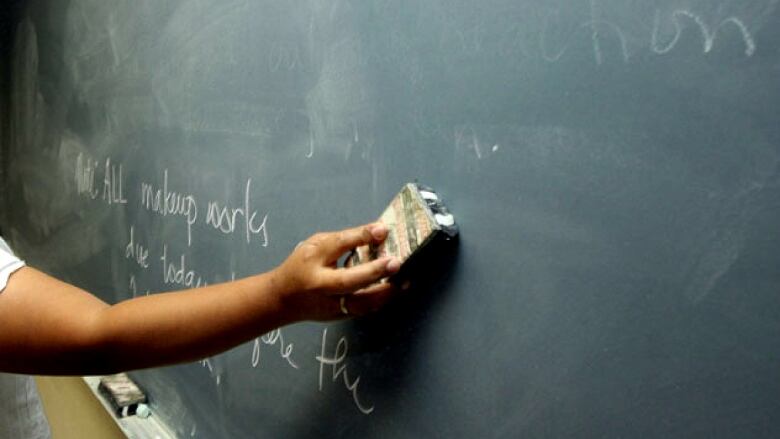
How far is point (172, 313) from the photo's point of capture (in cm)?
54

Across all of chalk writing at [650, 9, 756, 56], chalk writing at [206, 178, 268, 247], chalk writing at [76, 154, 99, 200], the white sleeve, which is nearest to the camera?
chalk writing at [650, 9, 756, 56]

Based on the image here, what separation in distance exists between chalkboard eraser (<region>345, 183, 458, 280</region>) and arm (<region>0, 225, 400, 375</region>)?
0.01 metres

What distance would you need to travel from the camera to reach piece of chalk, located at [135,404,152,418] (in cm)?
109

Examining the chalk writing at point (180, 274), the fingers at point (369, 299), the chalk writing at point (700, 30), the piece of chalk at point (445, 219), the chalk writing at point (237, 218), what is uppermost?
the chalk writing at point (700, 30)

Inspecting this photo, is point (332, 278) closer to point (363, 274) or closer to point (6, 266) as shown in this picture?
point (363, 274)

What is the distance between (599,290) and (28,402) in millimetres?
784

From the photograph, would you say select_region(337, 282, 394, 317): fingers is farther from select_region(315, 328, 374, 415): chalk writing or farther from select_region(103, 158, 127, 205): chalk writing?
select_region(103, 158, 127, 205): chalk writing

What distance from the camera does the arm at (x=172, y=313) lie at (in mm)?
491

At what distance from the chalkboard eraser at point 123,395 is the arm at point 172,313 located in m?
0.62

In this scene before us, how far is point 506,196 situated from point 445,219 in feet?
0.19

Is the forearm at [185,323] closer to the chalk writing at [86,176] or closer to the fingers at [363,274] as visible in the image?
the fingers at [363,274]

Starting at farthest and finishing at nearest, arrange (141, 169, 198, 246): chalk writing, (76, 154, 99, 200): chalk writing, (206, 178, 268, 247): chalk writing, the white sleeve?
(76, 154, 99, 200): chalk writing → (141, 169, 198, 246): chalk writing → (206, 178, 268, 247): chalk writing → the white sleeve

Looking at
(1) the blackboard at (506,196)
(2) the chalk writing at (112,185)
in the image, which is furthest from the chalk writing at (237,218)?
(2) the chalk writing at (112,185)

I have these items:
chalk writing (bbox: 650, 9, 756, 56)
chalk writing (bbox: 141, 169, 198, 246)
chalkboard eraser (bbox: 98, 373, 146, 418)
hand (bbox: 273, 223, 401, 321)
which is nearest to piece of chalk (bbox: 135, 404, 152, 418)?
chalkboard eraser (bbox: 98, 373, 146, 418)
